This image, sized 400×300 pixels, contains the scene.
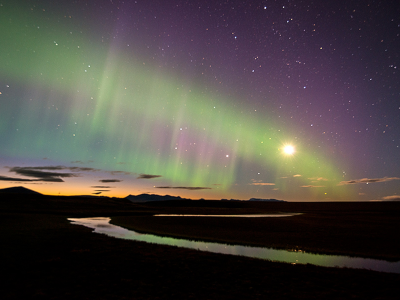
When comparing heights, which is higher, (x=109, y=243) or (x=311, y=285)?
(x=109, y=243)

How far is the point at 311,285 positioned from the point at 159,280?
8.32m

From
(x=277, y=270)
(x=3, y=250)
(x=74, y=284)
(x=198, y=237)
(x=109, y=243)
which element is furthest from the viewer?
(x=198, y=237)

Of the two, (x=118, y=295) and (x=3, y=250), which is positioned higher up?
(x=3, y=250)

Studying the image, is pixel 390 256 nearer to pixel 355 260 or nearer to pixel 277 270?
pixel 355 260

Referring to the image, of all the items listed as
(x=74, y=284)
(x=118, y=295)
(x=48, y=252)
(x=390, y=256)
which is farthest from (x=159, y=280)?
(x=390, y=256)

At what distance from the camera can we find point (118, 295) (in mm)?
10766

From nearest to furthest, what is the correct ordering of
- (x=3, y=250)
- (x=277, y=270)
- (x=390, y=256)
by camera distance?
(x=277, y=270)
(x=3, y=250)
(x=390, y=256)

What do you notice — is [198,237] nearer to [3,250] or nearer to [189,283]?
[189,283]

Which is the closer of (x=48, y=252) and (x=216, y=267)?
(x=216, y=267)

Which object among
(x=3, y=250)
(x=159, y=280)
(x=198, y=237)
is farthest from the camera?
(x=198, y=237)

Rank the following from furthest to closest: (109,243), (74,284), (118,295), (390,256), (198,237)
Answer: (198,237)
(109,243)
(390,256)
(74,284)
(118,295)

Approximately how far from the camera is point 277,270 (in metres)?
15.3

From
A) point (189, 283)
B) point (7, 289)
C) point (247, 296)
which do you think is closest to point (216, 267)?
point (189, 283)

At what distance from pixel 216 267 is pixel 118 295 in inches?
284
